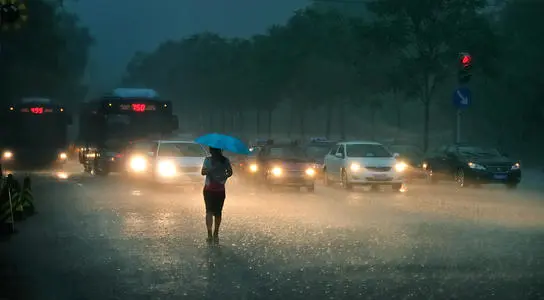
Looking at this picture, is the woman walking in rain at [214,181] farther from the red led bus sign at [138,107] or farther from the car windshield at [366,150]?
the red led bus sign at [138,107]

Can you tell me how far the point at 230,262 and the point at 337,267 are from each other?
5.12ft

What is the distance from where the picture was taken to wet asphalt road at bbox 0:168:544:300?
1024 centimetres

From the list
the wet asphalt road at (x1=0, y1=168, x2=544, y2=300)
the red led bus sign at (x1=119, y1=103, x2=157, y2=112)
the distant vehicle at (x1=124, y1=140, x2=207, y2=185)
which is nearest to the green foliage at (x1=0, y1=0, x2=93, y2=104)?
the red led bus sign at (x1=119, y1=103, x2=157, y2=112)

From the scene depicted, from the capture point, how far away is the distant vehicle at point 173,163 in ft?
95.5

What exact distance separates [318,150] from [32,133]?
16660 millimetres

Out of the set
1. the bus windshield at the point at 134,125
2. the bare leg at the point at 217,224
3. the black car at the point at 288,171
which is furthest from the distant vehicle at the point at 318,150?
the bare leg at the point at 217,224

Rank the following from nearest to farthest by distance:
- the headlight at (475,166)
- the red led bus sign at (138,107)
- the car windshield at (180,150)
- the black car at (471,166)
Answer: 1. the car windshield at (180,150)
2. the black car at (471,166)
3. the headlight at (475,166)
4. the red led bus sign at (138,107)

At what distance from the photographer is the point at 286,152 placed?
31.7 meters

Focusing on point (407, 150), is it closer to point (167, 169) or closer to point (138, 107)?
point (138, 107)

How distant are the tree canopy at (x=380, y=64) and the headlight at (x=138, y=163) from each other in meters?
17.1

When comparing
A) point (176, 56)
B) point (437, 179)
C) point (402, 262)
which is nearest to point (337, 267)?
point (402, 262)

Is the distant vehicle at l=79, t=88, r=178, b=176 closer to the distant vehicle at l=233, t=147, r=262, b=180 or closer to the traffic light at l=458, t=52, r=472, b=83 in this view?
the distant vehicle at l=233, t=147, r=262, b=180

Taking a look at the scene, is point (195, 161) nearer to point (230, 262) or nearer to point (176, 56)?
point (230, 262)

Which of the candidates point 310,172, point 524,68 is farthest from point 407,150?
point 524,68
